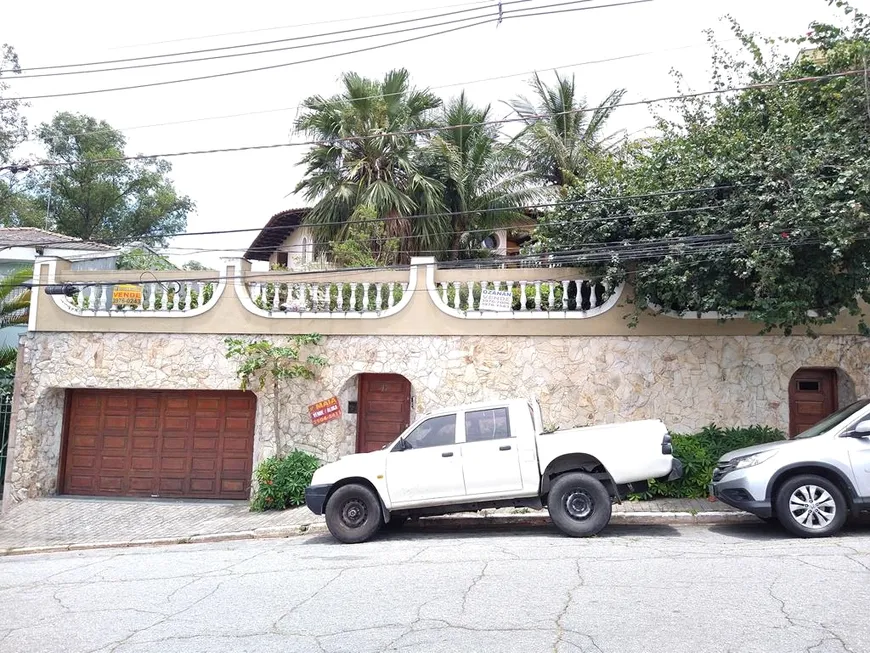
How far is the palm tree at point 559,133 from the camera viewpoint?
69.6ft

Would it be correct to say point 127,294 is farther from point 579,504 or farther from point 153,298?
point 579,504

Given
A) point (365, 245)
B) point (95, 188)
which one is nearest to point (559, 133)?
point (365, 245)

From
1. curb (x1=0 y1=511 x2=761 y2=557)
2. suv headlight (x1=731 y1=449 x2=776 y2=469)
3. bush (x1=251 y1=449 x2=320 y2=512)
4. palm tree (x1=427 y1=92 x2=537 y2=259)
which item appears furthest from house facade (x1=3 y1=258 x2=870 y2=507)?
palm tree (x1=427 y1=92 x2=537 y2=259)

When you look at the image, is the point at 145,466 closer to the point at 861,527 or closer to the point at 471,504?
the point at 471,504

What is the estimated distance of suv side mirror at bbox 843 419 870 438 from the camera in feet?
28.7

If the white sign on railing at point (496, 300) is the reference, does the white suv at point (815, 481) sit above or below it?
below

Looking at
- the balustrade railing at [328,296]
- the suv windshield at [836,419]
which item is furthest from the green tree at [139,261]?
the suv windshield at [836,419]

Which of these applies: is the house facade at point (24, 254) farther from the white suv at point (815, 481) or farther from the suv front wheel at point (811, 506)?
the suv front wheel at point (811, 506)

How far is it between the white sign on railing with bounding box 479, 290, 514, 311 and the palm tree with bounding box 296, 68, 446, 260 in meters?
5.23

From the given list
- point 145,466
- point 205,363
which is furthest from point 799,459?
point 145,466

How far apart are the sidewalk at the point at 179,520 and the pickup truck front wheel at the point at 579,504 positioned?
1.37 meters

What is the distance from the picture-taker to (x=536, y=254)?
13.3 metres

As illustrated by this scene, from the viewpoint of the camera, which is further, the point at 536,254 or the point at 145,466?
the point at 145,466

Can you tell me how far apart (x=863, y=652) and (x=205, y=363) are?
12.1 metres
